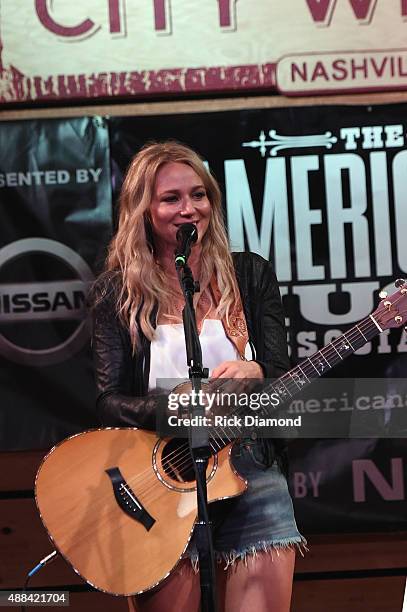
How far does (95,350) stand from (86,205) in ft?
3.70

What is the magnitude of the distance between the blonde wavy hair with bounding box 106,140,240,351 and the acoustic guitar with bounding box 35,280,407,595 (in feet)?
0.96

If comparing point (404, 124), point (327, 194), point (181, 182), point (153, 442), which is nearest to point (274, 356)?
point (153, 442)

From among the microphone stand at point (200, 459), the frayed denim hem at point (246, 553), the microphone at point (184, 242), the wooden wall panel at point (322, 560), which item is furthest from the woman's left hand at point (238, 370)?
the wooden wall panel at point (322, 560)

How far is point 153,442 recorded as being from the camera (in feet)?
8.49

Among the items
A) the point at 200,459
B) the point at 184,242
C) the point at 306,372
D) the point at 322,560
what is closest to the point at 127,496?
the point at 200,459

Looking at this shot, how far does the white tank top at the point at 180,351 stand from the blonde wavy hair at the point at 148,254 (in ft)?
0.14

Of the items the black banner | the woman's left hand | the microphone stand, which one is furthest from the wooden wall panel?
the microphone stand

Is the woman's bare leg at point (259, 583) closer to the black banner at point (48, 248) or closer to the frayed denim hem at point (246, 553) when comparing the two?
the frayed denim hem at point (246, 553)

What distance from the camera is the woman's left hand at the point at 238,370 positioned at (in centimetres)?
244

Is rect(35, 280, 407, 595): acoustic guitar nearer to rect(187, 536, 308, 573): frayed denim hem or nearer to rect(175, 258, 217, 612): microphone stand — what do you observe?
rect(187, 536, 308, 573): frayed denim hem

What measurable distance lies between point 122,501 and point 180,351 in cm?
45

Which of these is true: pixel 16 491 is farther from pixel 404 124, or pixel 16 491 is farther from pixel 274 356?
pixel 404 124

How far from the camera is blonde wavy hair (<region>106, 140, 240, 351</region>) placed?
2666mm

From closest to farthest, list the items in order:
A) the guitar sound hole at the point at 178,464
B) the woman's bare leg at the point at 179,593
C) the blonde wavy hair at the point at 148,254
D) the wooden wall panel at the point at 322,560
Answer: the woman's bare leg at the point at 179,593 → the guitar sound hole at the point at 178,464 → the blonde wavy hair at the point at 148,254 → the wooden wall panel at the point at 322,560
